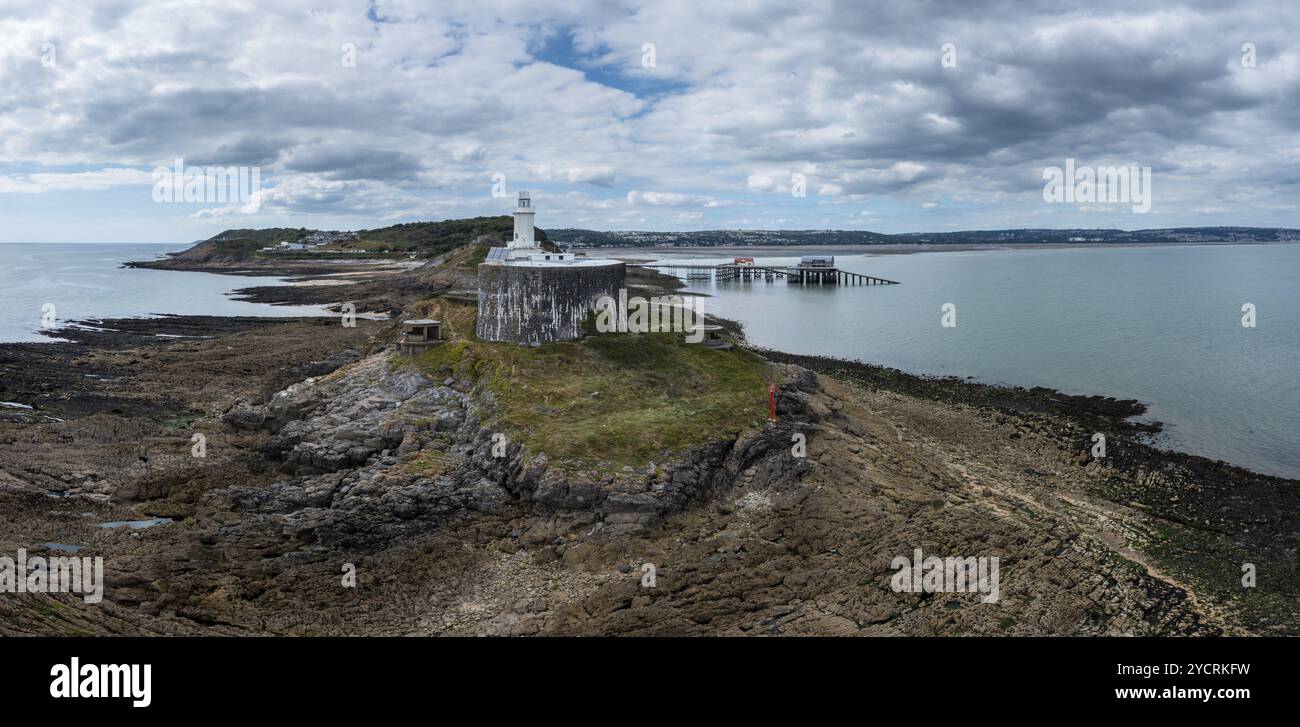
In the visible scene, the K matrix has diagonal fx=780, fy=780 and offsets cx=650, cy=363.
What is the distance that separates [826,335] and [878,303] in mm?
23177

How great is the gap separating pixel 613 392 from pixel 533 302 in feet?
16.4

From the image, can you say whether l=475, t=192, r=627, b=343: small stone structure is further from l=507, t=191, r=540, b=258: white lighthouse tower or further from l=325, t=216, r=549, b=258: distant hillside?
l=325, t=216, r=549, b=258: distant hillside

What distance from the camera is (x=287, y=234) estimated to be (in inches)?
6319

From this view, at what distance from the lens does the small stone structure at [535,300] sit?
26969 mm

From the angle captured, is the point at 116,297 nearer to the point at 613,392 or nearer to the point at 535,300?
the point at 535,300

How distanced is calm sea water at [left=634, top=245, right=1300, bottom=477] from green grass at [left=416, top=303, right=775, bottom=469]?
1647 cm

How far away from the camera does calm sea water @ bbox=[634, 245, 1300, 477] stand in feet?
104

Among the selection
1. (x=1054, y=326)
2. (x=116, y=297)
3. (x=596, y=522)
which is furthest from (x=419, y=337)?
(x=116, y=297)

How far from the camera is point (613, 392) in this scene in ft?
79.7

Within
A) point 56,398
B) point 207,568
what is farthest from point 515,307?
point 56,398

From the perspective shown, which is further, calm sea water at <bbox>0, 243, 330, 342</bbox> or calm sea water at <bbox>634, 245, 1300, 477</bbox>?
calm sea water at <bbox>0, 243, 330, 342</bbox>

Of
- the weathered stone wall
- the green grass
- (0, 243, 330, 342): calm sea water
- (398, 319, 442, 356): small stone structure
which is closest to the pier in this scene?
(0, 243, 330, 342): calm sea water

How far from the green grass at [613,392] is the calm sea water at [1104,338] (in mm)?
16468
